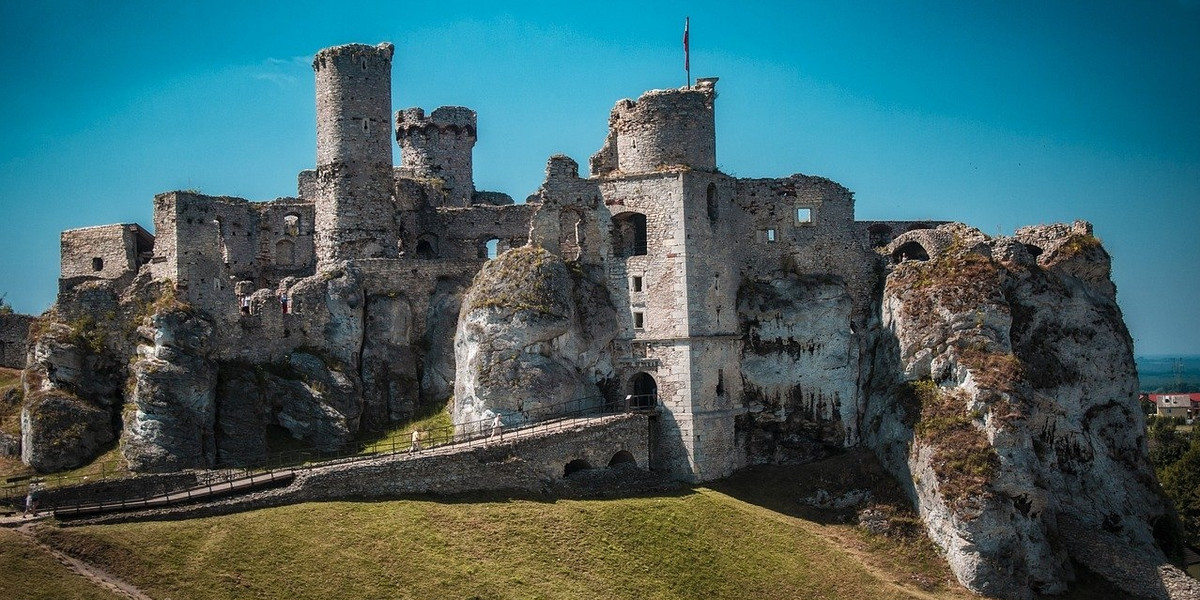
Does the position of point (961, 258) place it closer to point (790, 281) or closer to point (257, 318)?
point (790, 281)

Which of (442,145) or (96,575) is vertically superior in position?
(442,145)

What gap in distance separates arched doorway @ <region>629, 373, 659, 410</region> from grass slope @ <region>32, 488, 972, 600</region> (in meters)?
5.01

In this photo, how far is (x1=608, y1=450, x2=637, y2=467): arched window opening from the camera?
51.8 metres

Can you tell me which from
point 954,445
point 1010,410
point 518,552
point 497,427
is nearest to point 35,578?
point 518,552

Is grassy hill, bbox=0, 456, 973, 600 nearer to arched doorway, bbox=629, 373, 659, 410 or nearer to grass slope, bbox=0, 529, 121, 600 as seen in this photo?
grass slope, bbox=0, 529, 121, 600

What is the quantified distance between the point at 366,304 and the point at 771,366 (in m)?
19.7

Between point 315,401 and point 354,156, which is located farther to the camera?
point 354,156

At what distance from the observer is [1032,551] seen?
49.1 m

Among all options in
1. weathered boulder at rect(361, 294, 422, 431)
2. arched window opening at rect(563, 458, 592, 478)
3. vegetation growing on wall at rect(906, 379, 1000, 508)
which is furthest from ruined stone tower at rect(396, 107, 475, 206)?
vegetation growing on wall at rect(906, 379, 1000, 508)

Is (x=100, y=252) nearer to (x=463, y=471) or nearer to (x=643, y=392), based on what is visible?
(x=463, y=471)

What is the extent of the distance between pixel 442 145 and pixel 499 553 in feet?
120

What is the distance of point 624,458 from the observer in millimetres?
52125

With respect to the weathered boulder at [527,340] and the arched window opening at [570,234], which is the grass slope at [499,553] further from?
the arched window opening at [570,234]

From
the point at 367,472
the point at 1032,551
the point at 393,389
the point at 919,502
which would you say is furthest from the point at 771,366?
the point at 367,472
